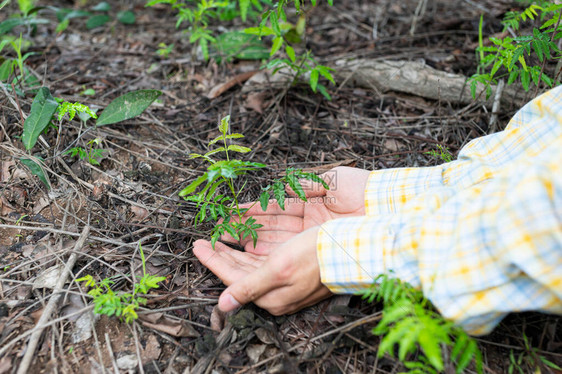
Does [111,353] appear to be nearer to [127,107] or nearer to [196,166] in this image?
[196,166]

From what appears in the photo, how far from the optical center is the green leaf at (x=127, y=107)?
2.93 metres

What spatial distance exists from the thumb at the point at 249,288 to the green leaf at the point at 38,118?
164 cm

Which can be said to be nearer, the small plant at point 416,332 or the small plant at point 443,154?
the small plant at point 416,332

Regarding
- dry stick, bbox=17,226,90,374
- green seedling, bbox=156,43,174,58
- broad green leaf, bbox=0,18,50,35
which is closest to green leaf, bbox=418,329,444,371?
dry stick, bbox=17,226,90,374

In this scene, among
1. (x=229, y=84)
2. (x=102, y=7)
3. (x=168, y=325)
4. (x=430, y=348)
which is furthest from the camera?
(x=102, y=7)

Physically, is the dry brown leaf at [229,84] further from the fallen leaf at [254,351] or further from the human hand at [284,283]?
the fallen leaf at [254,351]

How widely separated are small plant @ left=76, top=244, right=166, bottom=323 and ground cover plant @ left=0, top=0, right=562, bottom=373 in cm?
1

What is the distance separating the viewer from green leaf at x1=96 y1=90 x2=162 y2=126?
9.60ft

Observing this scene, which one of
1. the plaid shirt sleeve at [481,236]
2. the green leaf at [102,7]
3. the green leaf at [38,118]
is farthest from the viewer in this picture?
the green leaf at [102,7]

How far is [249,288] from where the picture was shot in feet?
6.40

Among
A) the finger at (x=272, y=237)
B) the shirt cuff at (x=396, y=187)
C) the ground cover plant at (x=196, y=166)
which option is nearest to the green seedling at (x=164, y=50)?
the ground cover plant at (x=196, y=166)

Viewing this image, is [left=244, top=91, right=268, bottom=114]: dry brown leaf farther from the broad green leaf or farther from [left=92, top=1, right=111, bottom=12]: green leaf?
[left=92, top=1, right=111, bottom=12]: green leaf

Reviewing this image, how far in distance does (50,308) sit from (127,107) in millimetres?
1531

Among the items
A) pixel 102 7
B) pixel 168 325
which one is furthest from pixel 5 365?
pixel 102 7
